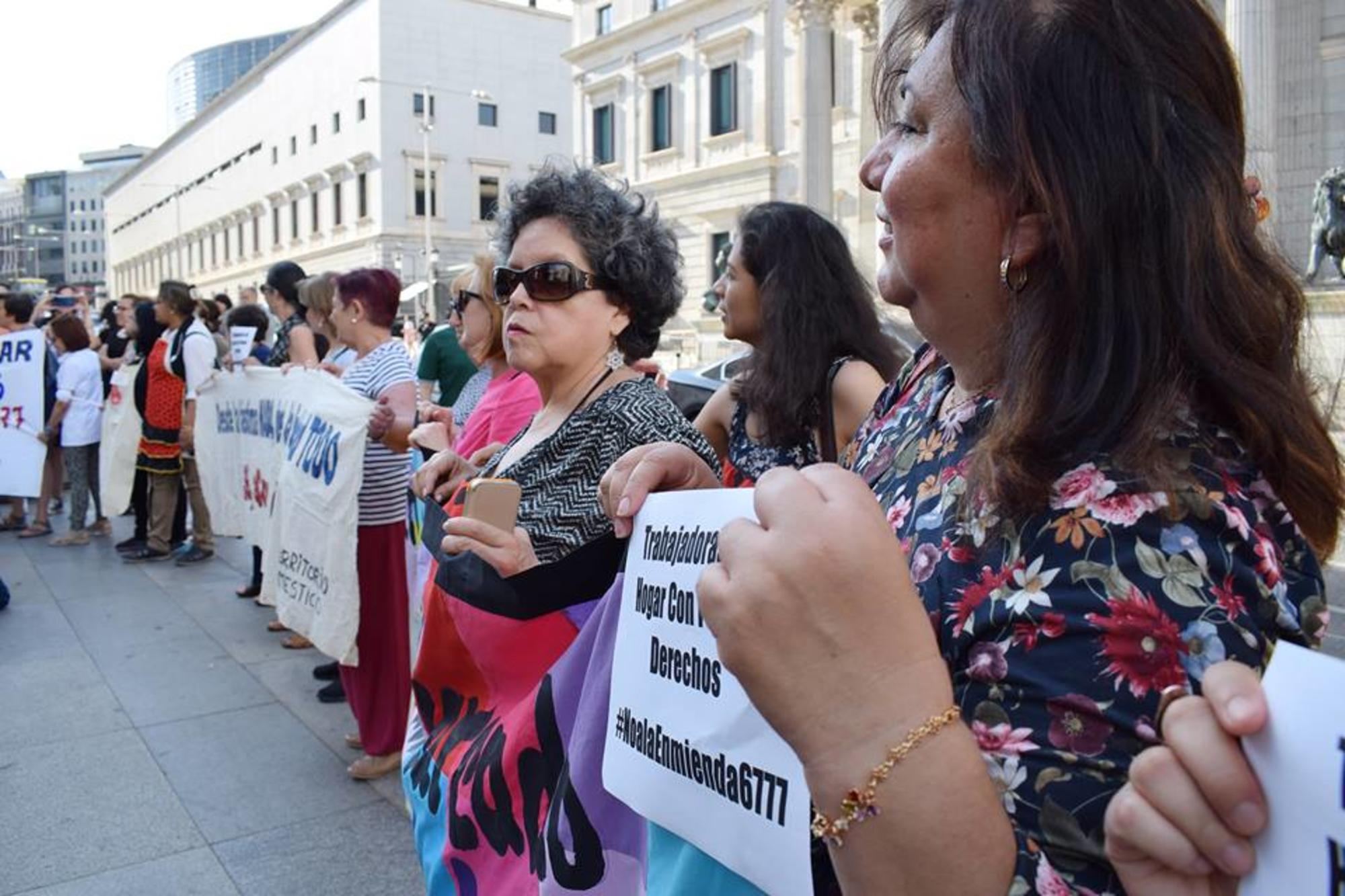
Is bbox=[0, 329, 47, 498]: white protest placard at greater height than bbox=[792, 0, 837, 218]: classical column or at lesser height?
lesser

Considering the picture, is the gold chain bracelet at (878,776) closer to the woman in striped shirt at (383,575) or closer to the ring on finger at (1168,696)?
the ring on finger at (1168,696)

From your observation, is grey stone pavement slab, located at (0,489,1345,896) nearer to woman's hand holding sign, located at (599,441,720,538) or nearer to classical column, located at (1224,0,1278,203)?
woman's hand holding sign, located at (599,441,720,538)

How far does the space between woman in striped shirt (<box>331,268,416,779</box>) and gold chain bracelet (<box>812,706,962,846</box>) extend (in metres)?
3.74

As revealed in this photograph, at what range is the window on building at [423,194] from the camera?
5441cm

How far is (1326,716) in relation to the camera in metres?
0.70

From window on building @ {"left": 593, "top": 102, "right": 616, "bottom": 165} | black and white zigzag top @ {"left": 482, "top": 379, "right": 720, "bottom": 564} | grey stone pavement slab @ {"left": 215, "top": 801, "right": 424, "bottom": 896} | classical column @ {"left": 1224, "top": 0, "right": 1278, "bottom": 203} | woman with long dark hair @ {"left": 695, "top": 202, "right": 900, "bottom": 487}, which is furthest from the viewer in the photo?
window on building @ {"left": 593, "top": 102, "right": 616, "bottom": 165}

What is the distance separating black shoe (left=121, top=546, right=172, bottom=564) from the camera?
884 centimetres

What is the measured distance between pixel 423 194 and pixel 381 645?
54.1m

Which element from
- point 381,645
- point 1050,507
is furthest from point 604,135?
point 1050,507

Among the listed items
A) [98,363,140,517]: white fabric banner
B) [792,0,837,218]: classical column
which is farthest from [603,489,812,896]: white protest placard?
[792,0,837,218]: classical column

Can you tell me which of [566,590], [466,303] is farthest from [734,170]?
[566,590]

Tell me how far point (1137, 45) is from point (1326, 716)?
2.31 ft

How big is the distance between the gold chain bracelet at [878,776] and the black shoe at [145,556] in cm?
909

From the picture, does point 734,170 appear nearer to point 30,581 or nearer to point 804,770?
point 30,581
